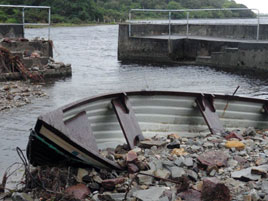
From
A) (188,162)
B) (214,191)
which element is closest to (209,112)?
(188,162)

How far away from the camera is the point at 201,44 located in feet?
65.4

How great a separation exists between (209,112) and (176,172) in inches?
91.4

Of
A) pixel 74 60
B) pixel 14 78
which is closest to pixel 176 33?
pixel 74 60

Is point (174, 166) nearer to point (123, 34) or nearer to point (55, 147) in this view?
point (55, 147)

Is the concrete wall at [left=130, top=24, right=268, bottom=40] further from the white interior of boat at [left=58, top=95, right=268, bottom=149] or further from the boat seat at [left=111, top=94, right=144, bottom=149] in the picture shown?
the boat seat at [left=111, top=94, right=144, bottom=149]

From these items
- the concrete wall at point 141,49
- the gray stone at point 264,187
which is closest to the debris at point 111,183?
the gray stone at point 264,187

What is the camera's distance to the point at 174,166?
5.00m

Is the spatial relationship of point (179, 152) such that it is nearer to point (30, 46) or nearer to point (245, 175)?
point (245, 175)

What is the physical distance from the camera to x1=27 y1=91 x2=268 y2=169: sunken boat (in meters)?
4.70

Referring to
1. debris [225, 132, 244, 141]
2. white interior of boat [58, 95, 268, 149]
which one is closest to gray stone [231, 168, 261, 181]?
debris [225, 132, 244, 141]

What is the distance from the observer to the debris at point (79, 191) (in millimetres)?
4547

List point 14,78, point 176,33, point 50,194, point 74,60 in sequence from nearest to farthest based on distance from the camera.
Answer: point 50,194 < point 14,78 < point 74,60 < point 176,33

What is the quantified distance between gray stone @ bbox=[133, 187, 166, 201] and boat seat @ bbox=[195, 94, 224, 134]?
7.85 feet

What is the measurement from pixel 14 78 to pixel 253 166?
10114mm
